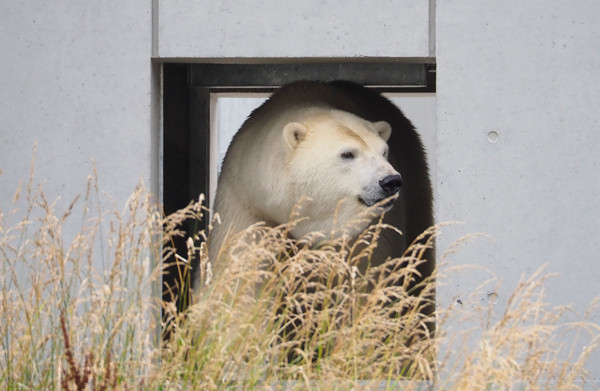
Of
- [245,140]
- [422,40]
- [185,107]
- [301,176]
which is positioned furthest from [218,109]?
[422,40]

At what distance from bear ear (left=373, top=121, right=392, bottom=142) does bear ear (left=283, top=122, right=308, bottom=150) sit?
1.43ft

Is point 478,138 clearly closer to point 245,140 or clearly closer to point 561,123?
point 561,123

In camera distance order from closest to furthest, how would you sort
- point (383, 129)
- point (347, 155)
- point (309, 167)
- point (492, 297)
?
point (492, 297) < point (347, 155) < point (309, 167) < point (383, 129)

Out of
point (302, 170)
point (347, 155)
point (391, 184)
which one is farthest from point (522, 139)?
point (302, 170)

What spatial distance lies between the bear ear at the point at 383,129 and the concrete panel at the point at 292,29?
29.3 inches

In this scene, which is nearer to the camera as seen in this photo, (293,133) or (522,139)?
(522,139)

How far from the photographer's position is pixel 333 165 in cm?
537

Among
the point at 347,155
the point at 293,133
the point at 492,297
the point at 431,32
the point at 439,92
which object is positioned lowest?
the point at 492,297

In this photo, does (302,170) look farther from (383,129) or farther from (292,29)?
(292,29)

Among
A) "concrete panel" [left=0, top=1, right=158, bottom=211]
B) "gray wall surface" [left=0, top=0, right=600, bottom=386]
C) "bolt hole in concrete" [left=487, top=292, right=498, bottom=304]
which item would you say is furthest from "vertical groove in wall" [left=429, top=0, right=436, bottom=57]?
"concrete panel" [left=0, top=1, right=158, bottom=211]

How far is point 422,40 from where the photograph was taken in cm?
502

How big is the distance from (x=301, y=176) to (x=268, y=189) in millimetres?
196

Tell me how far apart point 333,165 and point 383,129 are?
20.5 inches

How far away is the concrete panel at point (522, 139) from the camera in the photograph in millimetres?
4949
